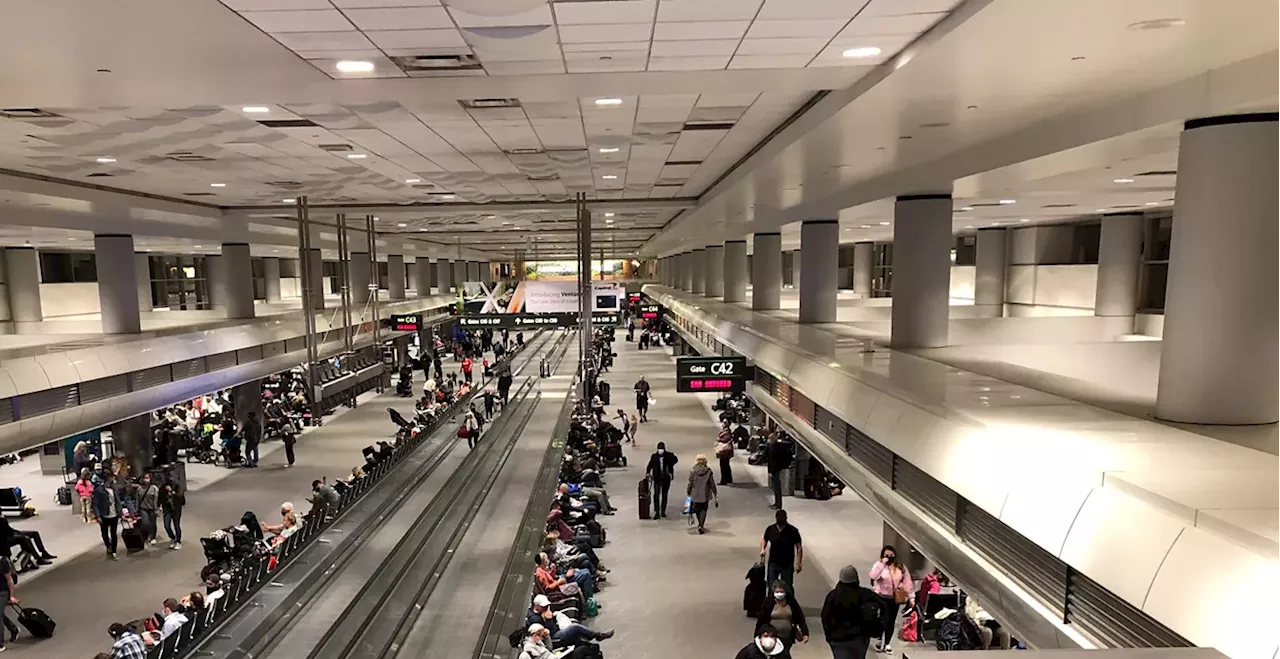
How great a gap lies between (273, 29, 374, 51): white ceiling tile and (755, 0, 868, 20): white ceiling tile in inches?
90.5

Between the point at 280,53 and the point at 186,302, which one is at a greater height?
the point at 280,53

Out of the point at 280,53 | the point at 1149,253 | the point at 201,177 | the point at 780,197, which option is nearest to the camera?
the point at 280,53

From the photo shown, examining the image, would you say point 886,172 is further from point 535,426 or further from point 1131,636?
point 535,426

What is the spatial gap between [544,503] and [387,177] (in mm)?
5836

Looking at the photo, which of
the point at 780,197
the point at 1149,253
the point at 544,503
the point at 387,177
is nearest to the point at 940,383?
the point at 780,197

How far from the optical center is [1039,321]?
16109mm

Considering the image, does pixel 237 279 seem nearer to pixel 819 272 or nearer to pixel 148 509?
pixel 148 509

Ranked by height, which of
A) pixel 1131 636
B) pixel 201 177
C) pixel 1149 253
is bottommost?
pixel 1131 636

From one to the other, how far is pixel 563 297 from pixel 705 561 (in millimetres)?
6959

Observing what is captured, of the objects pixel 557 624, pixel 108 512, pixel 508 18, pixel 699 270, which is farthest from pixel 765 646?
pixel 699 270

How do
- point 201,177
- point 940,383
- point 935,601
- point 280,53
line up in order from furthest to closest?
1. point 201,177
2. point 935,601
3. point 940,383
4. point 280,53

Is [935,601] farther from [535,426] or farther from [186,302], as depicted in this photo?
[186,302]

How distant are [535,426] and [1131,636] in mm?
17234

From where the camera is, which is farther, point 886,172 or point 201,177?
point 201,177
